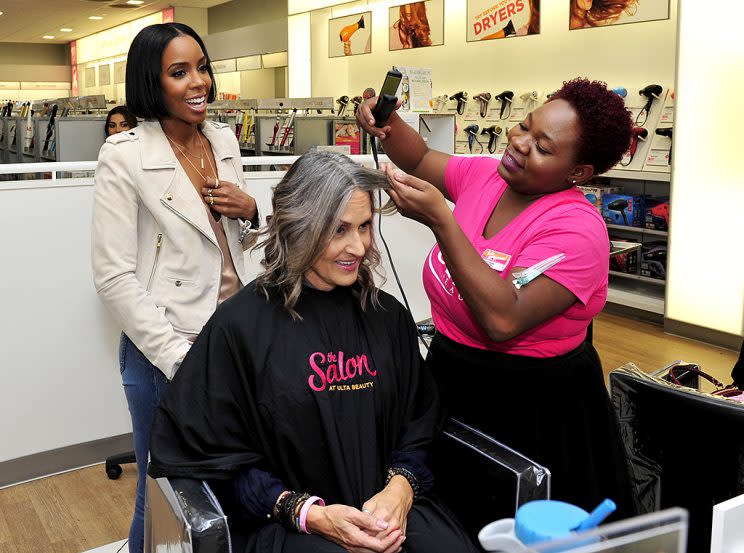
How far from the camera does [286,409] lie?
5.32 ft

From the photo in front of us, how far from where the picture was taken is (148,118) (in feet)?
6.05

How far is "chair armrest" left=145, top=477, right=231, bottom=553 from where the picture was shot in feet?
4.65

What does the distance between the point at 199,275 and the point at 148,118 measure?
0.39 m

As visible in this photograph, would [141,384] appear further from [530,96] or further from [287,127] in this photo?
[530,96]

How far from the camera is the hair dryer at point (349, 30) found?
27.7 ft

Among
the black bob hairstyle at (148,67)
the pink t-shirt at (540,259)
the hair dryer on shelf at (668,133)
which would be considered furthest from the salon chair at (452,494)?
the hair dryer on shelf at (668,133)

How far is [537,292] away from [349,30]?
7.64 metres

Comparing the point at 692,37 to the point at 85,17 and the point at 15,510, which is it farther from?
the point at 85,17

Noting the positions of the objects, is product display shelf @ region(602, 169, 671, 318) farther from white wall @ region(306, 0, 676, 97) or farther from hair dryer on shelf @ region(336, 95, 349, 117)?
hair dryer on shelf @ region(336, 95, 349, 117)

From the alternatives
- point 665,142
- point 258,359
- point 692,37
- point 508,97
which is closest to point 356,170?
point 258,359

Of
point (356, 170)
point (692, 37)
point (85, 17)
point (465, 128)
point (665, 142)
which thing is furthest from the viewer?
point (85, 17)

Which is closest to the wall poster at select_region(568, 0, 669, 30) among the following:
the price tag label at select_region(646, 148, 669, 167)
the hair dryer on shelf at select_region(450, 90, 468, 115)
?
the price tag label at select_region(646, 148, 669, 167)

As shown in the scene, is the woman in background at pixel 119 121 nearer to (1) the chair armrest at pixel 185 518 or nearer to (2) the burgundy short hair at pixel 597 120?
(1) the chair armrest at pixel 185 518

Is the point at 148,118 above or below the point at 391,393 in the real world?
above
